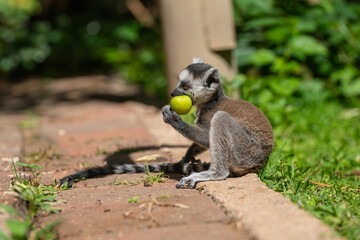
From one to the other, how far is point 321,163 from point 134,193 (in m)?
2.18

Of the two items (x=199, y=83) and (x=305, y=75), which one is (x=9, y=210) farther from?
(x=305, y=75)

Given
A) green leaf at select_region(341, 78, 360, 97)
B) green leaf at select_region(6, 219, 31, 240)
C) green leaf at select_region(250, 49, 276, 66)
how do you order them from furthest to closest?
green leaf at select_region(341, 78, 360, 97), green leaf at select_region(250, 49, 276, 66), green leaf at select_region(6, 219, 31, 240)

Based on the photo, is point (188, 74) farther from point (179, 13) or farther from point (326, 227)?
point (179, 13)

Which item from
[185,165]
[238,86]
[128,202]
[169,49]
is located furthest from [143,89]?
[128,202]

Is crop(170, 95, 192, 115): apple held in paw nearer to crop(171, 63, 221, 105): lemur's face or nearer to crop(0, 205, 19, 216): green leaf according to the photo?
crop(171, 63, 221, 105): lemur's face

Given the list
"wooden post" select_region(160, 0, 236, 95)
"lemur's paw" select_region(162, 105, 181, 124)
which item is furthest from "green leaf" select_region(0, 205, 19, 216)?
"wooden post" select_region(160, 0, 236, 95)

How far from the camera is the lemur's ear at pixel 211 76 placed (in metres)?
3.97

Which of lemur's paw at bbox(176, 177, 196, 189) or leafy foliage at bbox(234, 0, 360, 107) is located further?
leafy foliage at bbox(234, 0, 360, 107)

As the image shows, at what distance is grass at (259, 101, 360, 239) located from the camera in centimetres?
301

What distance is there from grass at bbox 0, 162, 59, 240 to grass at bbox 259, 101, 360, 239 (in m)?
1.61

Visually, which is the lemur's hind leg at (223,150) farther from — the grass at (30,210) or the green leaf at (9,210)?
the green leaf at (9,210)

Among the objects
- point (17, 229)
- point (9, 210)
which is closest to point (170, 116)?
point (9, 210)

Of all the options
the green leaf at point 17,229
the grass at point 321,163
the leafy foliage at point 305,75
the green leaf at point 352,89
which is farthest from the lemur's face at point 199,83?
the green leaf at point 352,89

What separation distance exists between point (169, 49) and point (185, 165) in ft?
9.56
